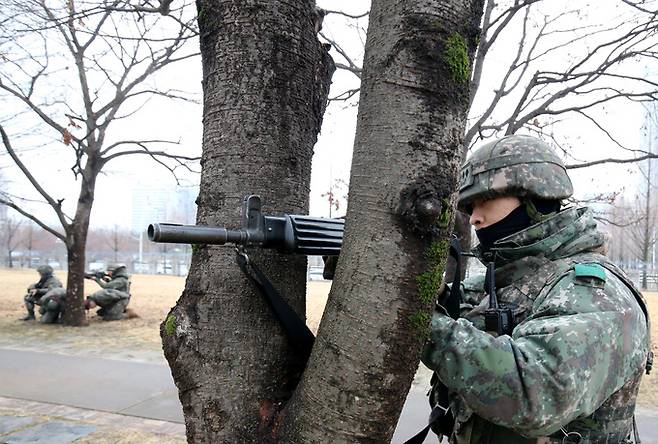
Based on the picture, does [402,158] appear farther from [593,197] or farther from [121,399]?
[593,197]

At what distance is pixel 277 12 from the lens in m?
1.69

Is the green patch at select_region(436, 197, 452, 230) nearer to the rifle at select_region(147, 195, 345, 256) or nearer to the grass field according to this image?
the rifle at select_region(147, 195, 345, 256)

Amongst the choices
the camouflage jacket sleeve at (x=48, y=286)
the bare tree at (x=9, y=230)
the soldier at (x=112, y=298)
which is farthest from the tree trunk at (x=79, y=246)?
the bare tree at (x=9, y=230)

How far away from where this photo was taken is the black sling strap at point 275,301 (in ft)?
5.00

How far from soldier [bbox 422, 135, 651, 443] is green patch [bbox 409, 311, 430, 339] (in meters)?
0.11

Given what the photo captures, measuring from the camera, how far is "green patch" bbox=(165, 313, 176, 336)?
63.3 inches

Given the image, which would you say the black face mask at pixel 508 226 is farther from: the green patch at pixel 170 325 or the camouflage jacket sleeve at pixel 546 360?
the green patch at pixel 170 325

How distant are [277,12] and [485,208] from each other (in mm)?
979

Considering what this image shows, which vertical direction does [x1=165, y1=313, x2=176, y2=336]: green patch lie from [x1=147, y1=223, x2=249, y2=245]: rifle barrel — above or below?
below

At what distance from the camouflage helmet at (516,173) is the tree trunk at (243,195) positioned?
2.11 feet

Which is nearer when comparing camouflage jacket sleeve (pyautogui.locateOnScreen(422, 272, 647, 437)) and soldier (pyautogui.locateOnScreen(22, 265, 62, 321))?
camouflage jacket sleeve (pyautogui.locateOnScreen(422, 272, 647, 437))

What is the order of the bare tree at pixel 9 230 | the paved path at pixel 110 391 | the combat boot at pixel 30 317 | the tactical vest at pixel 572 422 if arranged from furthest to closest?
1. the bare tree at pixel 9 230
2. the combat boot at pixel 30 317
3. the paved path at pixel 110 391
4. the tactical vest at pixel 572 422

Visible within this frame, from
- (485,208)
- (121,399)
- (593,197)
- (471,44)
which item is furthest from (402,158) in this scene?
(593,197)

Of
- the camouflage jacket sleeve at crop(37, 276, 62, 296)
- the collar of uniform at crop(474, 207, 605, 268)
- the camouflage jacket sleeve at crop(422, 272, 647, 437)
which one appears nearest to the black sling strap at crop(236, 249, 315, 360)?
the camouflage jacket sleeve at crop(422, 272, 647, 437)
